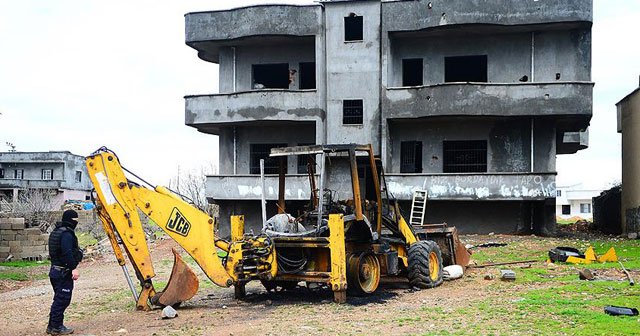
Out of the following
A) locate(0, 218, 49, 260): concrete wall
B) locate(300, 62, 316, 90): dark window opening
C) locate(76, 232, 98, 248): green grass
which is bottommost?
locate(76, 232, 98, 248): green grass

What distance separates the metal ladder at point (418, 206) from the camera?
1137 inches

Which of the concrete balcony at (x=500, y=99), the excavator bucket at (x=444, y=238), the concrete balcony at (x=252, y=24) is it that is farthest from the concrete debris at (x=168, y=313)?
the concrete balcony at (x=252, y=24)

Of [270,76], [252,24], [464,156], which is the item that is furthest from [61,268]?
[270,76]

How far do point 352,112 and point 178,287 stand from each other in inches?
788

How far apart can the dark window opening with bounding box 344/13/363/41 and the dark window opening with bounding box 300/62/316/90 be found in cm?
278

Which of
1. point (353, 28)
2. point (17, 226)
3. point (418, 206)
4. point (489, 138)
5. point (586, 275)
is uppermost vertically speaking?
point (353, 28)

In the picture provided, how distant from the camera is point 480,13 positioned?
28734 mm

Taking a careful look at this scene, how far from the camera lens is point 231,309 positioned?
11891 millimetres

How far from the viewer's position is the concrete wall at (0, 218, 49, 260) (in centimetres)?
2498

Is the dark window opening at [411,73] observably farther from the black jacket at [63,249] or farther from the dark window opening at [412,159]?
the black jacket at [63,249]

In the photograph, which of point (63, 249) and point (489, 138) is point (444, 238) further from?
point (489, 138)

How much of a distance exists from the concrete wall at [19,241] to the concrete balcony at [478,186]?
1430cm

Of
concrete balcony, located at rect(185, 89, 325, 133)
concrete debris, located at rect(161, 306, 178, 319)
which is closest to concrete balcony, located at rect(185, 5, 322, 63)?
concrete balcony, located at rect(185, 89, 325, 133)

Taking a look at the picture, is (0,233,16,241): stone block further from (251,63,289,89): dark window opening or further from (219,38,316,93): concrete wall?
(251,63,289,89): dark window opening
